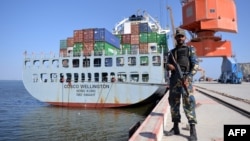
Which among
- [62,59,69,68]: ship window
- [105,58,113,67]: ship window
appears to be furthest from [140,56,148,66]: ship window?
[62,59,69,68]: ship window

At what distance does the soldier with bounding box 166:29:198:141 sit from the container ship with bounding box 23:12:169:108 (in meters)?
17.4

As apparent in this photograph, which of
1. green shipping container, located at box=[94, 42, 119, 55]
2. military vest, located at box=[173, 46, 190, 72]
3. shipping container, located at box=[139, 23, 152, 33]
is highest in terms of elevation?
shipping container, located at box=[139, 23, 152, 33]

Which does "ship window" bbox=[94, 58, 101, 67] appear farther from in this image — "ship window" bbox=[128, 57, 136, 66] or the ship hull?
"ship window" bbox=[128, 57, 136, 66]

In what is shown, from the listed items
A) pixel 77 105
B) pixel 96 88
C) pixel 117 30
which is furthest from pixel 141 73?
pixel 117 30

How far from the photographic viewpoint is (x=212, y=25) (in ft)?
94.9

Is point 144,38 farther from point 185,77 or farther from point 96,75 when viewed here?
point 185,77

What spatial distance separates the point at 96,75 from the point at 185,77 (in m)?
20.3

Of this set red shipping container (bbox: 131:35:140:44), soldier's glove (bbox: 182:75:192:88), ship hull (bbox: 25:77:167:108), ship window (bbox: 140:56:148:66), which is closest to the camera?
soldier's glove (bbox: 182:75:192:88)

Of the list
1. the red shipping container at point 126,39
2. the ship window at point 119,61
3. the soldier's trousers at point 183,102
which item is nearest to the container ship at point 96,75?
the ship window at point 119,61

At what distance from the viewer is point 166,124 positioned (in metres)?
5.75

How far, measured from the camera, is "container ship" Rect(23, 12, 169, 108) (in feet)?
74.2

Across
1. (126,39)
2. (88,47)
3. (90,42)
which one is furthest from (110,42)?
(126,39)

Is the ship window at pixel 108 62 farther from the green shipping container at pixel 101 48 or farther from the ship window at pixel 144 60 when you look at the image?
the ship window at pixel 144 60

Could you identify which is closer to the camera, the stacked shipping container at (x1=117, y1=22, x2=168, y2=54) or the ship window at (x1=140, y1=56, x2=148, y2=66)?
the ship window at (x1=140, y1=56, x2=148, y2=66)
